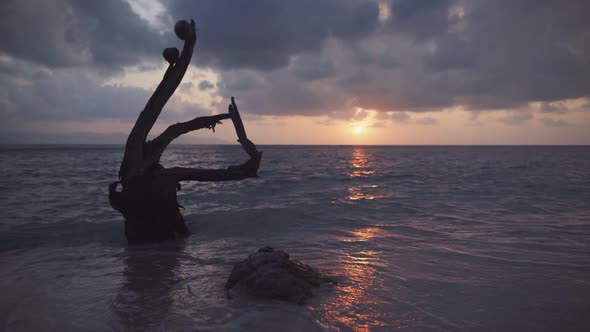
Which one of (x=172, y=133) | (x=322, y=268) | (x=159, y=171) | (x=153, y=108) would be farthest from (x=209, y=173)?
(x=322, y=268)

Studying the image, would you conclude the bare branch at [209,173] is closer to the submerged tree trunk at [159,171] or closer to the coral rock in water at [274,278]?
the submerged tree trunk at [159,171]

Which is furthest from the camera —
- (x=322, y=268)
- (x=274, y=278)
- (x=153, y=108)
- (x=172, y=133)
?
(x=172, y=133)

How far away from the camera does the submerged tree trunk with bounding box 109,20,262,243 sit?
692cm

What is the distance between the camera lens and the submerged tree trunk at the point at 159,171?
6.92m

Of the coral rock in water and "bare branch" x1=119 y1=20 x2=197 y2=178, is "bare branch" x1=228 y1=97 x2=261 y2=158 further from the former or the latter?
the coral rock in water

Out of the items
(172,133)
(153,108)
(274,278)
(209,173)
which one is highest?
(153,108)

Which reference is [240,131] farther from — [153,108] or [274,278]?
[274,278]

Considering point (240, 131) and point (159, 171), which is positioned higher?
point (240, 131)

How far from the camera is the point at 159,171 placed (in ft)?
24.0

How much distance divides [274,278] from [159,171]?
14.0 feet

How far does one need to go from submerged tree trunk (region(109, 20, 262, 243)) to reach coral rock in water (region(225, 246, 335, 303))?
2964mm

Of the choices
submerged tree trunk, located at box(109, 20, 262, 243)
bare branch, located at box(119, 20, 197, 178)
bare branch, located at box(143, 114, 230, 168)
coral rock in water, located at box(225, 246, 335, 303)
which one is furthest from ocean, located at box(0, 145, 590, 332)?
bare branch, located at box(143, 114, 230, 168)

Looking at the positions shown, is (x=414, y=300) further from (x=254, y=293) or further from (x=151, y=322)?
(x=151, y=322)

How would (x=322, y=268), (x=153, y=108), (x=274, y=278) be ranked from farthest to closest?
(x=153, y=108)
(x=322, y=268)
(x=274, y=278)
